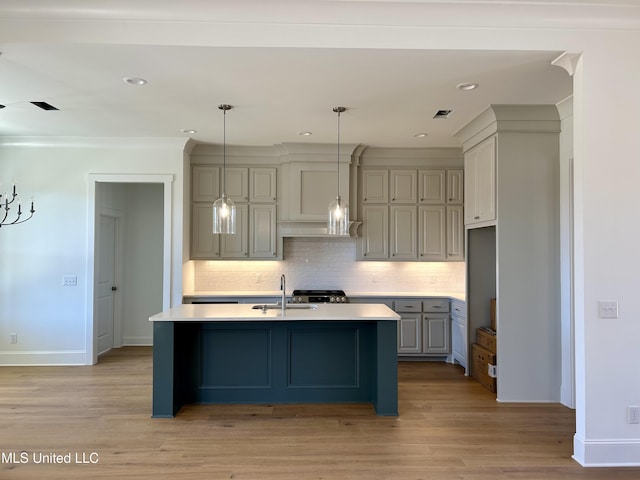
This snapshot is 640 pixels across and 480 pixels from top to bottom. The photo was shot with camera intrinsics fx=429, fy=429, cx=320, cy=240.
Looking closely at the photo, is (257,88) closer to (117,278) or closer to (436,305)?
(436,305)

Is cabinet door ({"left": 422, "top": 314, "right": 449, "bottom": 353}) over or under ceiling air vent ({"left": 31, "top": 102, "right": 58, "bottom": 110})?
under

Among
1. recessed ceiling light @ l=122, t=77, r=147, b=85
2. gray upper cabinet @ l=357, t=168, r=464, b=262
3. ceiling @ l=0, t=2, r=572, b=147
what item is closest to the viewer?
ceiling @ l=0, t=2, r=572, b=147

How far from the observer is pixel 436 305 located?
5672mm

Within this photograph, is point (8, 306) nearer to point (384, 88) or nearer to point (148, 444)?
point (148, 444)

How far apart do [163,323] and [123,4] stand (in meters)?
2.46

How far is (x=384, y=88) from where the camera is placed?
3.69 metres

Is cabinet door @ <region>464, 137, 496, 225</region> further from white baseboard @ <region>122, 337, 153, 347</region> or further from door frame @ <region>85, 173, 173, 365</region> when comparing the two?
white baseboard @ <region>122, 337, 153, 347</region>

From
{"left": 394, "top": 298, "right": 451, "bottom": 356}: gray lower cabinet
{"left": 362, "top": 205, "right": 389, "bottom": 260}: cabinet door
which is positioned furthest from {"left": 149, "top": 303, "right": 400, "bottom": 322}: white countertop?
{"left": 362, "top": 205, "right": 389, "bottom": 260}: cabinet door

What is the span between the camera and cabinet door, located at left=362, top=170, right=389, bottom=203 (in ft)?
19.6

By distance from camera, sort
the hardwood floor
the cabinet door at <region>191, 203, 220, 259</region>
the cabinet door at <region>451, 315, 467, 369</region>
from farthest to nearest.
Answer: the cabinet door at <region>191, 203, 220, 259</region> < the cabinet door at <region>451, 315, 467, 369</region> < the hardwood floor

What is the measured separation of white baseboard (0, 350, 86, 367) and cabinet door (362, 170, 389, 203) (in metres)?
4.22

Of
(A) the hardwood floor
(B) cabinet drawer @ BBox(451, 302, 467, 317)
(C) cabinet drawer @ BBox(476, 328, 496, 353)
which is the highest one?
(B) cabinet drawer @ BBox(451, 302, 467, 317)

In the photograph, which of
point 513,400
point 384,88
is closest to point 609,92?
point 384,88

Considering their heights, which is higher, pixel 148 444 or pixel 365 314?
pixel 365 314
